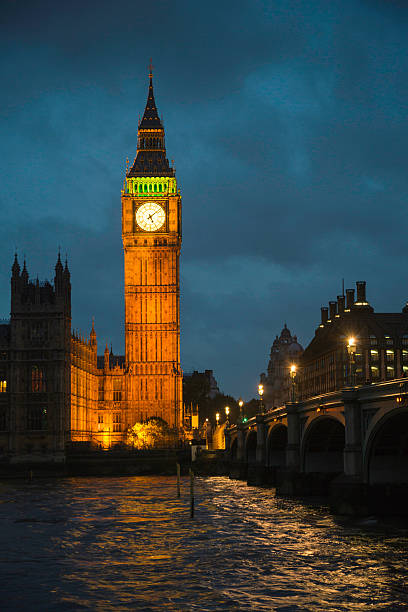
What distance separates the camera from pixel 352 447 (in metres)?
43.9

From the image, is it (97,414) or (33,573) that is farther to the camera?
(97,414)

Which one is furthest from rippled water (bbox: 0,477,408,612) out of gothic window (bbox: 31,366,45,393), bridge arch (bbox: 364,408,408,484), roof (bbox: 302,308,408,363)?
roof (bbox: 302,308,408,363)

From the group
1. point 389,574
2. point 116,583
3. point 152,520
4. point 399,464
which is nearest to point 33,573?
point 116,583

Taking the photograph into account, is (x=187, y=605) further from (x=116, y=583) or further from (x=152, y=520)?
(x=152, y=520)

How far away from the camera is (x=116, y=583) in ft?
81.5

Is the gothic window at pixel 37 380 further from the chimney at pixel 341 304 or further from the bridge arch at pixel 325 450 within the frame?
the chimney at pixel 341 304

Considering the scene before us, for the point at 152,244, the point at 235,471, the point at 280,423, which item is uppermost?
the point at 152,244

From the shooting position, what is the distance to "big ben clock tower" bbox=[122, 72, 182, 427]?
14088 centimetres

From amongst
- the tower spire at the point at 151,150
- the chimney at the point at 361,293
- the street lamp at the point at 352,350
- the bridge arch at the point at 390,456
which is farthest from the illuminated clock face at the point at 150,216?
the street lamp at the point at 352,350

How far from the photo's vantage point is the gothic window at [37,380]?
114500 millimetres

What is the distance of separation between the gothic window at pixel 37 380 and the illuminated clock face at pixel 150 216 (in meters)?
42.9

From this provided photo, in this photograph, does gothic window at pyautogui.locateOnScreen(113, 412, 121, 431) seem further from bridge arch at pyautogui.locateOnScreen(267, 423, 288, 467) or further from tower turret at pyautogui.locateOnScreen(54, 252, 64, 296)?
bridge arch at pyautogui.locateOnScreen(267, 423, 288, 467)

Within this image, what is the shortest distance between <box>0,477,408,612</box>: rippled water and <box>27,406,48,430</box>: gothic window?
6403 cm

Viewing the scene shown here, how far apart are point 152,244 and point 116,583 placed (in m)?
125
